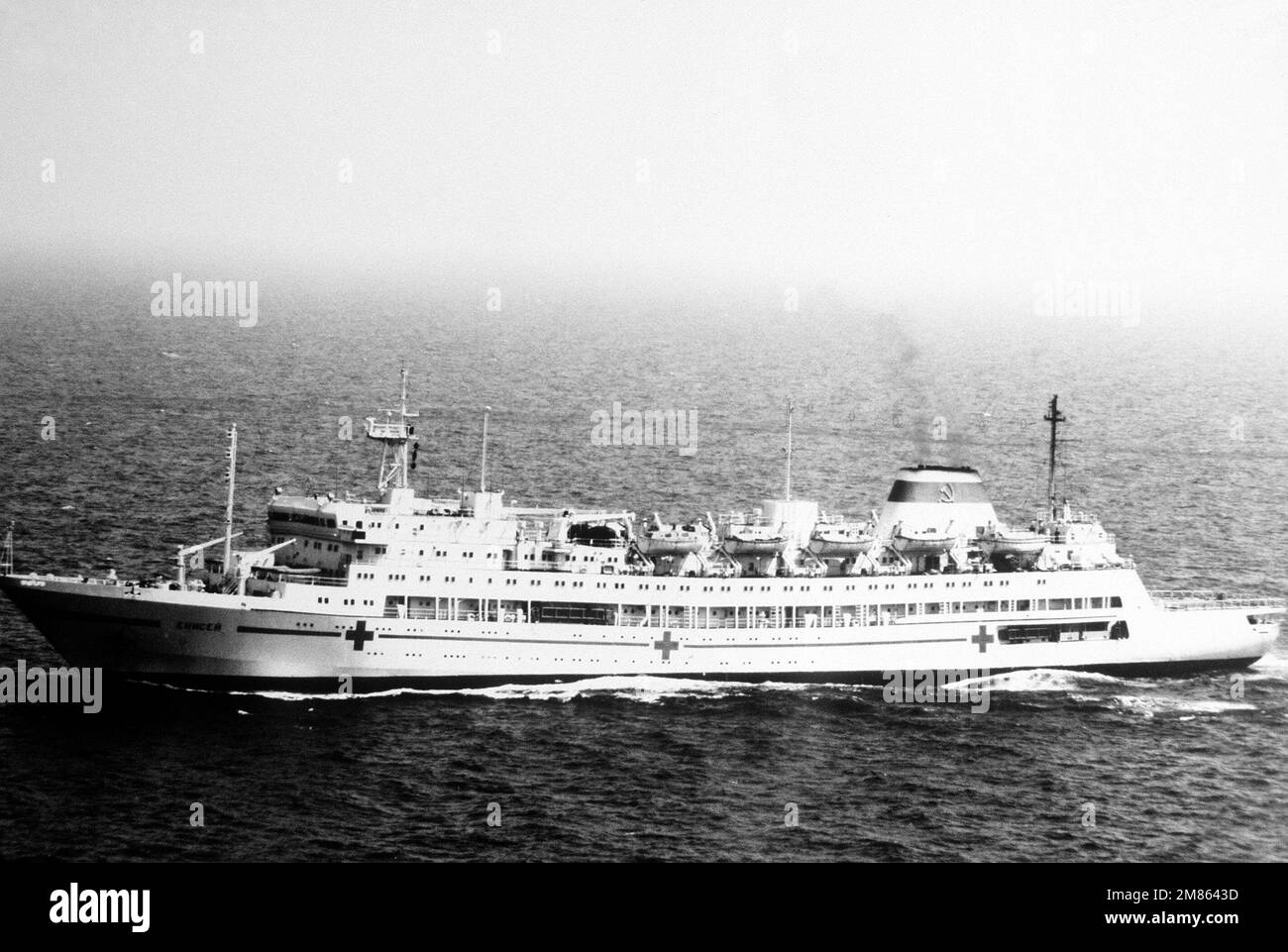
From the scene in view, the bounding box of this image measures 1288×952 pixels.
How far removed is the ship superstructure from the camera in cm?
3797

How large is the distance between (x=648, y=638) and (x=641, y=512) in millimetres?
12113

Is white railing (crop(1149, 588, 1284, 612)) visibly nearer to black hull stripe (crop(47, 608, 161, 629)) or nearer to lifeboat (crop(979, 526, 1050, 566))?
lifeboat (crop(979, 526, 1050, 566))

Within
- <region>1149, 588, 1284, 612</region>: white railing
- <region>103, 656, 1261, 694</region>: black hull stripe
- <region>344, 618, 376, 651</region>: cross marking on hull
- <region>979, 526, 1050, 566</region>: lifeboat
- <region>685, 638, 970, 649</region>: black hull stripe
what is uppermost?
<region>979, 526, 1050, 566</region>: lifeboat

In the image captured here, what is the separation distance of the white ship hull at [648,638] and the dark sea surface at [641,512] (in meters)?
0.91

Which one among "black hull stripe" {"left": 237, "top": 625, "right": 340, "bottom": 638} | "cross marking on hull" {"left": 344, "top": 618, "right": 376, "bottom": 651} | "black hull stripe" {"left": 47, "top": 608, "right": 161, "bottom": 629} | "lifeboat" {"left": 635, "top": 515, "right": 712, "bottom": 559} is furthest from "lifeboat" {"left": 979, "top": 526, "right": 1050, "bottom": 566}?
"black hull stripe" {"left": 47, "top": 608, "right": 161, "bottom": 629}

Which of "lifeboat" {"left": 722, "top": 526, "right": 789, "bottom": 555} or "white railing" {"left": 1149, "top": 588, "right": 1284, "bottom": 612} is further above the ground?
"lifeboat" {"left": 722, "top": 526, "right": 789, "bottom": 555}

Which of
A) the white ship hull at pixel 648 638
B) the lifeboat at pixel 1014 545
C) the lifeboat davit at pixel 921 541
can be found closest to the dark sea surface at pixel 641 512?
the white ship hull at pixel 648 638

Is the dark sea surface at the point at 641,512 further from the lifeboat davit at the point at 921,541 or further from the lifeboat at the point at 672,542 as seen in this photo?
the lifeboat davit at the point at 921,541

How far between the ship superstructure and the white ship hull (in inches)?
2.0

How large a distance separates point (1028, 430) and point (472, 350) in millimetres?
34009

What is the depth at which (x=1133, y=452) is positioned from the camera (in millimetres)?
64438

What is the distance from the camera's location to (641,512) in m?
51.4
